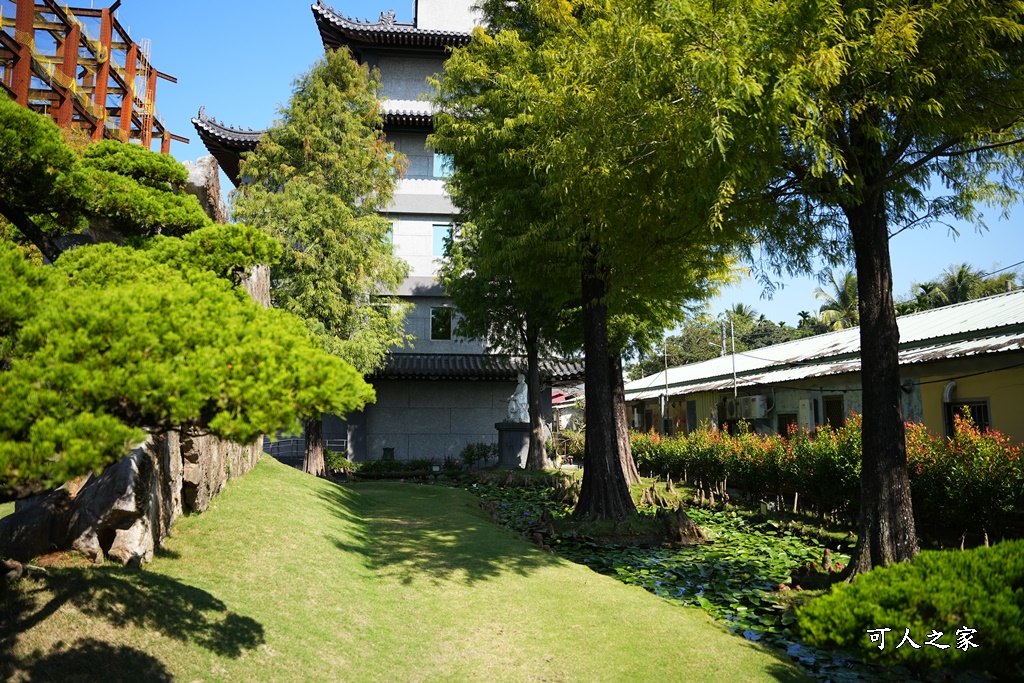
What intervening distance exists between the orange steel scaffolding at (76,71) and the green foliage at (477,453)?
12978 mm

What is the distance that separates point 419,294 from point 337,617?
19.1 m

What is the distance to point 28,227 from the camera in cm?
602

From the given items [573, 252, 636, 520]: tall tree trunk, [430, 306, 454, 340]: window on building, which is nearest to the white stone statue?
[430, 306, 454, 340]: window on building

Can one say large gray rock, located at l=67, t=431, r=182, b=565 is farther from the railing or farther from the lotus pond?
the railing

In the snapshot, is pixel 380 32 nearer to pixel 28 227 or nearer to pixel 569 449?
pixel 569 449

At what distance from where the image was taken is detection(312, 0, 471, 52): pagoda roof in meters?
23.6

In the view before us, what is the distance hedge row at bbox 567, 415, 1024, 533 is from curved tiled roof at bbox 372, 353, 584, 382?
5408 mm

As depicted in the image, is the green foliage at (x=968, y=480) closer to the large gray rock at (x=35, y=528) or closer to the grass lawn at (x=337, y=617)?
the grass lawn at (x=337, y=617)

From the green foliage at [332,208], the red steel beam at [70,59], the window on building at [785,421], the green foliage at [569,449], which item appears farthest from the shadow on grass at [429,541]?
the red steel beam at [70,59]

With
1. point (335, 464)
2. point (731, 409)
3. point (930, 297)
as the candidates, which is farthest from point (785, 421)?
point (930, 297)

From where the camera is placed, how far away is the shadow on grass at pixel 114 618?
421 centimetres

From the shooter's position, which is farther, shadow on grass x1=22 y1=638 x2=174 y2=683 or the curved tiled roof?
the curved tiled roof

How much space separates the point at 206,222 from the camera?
662 cm

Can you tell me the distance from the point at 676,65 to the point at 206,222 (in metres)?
Answer: 4.89
